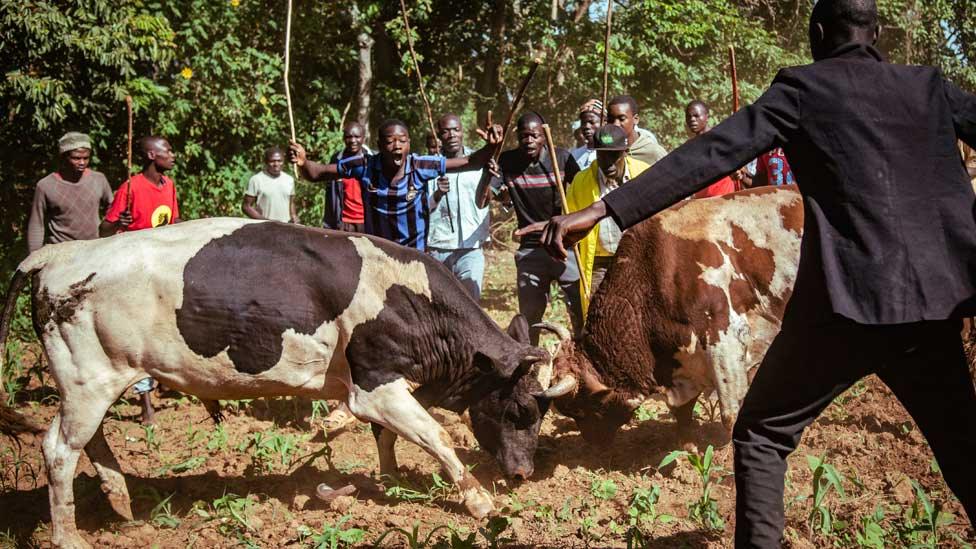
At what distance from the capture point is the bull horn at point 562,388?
5453 millimetres

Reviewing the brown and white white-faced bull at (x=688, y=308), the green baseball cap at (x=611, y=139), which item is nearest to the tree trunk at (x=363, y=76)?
A: the green baseball cap at (x=611, y=139)

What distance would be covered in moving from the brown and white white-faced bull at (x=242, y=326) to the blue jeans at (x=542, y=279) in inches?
82.5

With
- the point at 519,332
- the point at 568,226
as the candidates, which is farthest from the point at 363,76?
the point at 568,226

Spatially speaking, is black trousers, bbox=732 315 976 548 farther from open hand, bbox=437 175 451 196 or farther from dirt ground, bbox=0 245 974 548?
open hand, bbox=437 175 451 196

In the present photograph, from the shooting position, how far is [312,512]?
5.06m

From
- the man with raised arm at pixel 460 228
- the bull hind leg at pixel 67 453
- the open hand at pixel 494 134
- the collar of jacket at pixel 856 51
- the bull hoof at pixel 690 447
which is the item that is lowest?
the bull hoof at pixel 690 447

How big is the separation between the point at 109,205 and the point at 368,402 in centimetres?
411

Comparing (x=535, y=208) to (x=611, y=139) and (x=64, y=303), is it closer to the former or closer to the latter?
(x=611, y=139)

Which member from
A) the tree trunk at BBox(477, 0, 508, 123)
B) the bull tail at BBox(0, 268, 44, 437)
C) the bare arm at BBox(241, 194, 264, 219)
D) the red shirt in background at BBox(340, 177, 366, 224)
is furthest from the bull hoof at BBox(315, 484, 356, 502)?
the tree trunk at BBox(477, 0, 508, 123)

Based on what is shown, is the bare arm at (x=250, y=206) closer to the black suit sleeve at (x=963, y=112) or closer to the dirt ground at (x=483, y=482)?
the dirt ground at (x=483, y=482)

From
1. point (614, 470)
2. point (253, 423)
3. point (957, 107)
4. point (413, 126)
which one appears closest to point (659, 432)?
point (614, 470)

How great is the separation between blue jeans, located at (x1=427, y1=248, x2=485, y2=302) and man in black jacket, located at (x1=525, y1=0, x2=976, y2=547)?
15.1 feet

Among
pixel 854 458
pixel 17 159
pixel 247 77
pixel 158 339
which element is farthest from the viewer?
pixel 247 77

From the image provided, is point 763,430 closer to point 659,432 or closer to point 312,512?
point 312,512
